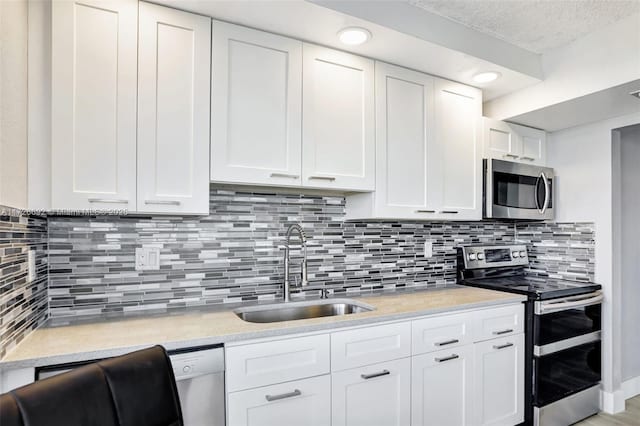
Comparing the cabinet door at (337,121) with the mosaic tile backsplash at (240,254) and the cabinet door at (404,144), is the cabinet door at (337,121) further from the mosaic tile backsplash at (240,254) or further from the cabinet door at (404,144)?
the mosaic tile backsplash at (240,254)

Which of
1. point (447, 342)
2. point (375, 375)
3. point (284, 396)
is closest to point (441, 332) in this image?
point (447, 342)

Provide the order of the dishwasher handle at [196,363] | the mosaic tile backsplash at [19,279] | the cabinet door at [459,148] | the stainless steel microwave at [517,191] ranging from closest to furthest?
the mosaic tile backsplash at [19,279], the dishwasher handle at [196,363], the cabinet door at [459,148], the stainless steel microwave at [517,191]

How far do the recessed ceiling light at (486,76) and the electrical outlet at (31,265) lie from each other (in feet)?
8.37

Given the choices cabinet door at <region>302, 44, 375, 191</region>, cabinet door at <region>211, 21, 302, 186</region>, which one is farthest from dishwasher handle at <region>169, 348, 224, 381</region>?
cabinet door at <region>302, 44, 375, 191</region>

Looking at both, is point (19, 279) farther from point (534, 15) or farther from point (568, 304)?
point (568, 304)

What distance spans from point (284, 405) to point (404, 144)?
1.55 m

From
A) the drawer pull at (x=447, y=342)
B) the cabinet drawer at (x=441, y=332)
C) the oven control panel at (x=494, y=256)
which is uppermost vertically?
the oven control panel at (x=494, y=256)

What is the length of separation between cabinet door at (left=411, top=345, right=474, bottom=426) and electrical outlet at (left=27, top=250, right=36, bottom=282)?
5.65 ft

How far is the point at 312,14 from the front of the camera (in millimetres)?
1702

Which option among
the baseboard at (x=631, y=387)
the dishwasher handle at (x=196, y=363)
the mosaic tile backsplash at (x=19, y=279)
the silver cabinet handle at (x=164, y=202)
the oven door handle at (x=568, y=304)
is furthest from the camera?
the baseboard at (x=631, y=387)

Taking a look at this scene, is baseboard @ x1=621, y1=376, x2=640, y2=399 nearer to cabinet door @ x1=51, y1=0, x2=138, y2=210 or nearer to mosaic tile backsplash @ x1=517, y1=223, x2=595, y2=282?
mosaic tile backsplash @ x1=517, y1=223, x2=595, y2=282

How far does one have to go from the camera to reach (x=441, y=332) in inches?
78.0

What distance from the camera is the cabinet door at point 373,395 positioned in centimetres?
165

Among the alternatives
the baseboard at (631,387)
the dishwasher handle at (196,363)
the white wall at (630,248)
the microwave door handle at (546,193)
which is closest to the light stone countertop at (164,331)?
the dishwasher handle at (196,363)
